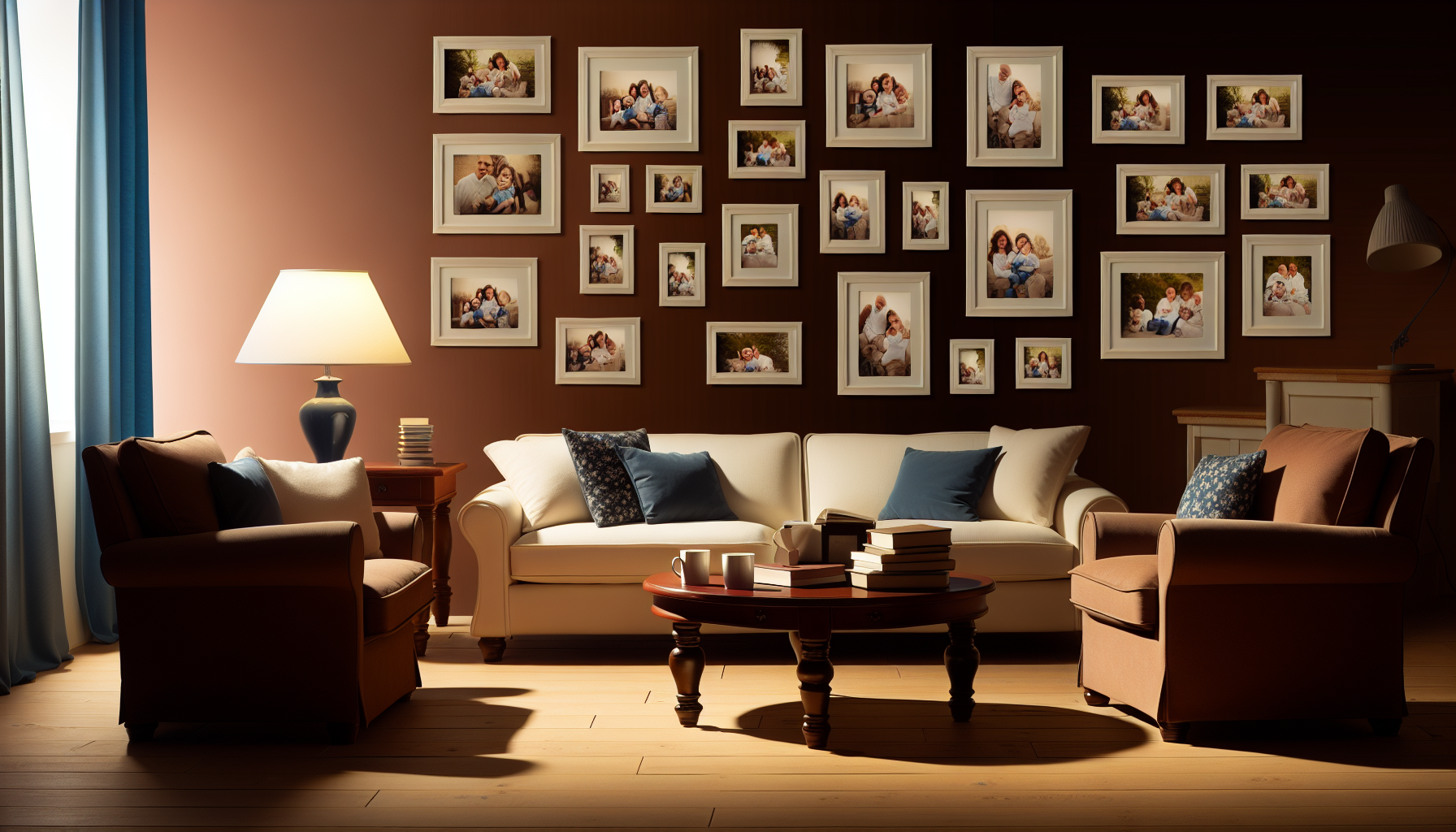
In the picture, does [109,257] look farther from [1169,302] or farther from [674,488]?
[1169,302]

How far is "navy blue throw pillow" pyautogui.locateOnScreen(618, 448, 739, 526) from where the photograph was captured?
450 centimetres

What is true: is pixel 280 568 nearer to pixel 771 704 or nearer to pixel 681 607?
pixel 681 607

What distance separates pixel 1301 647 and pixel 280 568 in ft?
9.26

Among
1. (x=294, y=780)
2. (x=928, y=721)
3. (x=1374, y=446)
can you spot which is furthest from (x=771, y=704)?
(x=1374, y=446)

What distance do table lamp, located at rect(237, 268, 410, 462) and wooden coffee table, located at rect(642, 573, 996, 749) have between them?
1.82m

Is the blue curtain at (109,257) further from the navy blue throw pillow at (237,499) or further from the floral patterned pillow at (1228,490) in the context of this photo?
the floral patterned pillow at (1228,490)

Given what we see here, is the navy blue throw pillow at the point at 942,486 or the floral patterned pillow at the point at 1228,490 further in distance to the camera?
the navy blue throw pillow at the point at 942,486

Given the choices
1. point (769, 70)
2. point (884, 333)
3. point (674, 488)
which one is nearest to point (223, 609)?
point (674, 488)

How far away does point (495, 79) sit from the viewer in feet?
17.1

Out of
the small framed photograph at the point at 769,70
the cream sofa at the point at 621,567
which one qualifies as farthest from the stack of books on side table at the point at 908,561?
the small framed photograph at the point at 769,70

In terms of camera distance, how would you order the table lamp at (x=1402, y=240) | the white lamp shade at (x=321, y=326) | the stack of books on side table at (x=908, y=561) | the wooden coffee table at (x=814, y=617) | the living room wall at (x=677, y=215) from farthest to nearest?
the living room wall at (x=677, y=215), the table lamp at (x=1402, y=240), the white lamp shade at (x=321, y=326), the stack of books on side table at (x=908, y=561), the wooden coffee table at (x=814, y=617)

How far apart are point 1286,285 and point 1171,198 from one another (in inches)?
25.9

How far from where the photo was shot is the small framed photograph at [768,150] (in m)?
5.21

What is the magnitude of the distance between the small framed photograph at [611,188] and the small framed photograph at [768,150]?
47 cm
